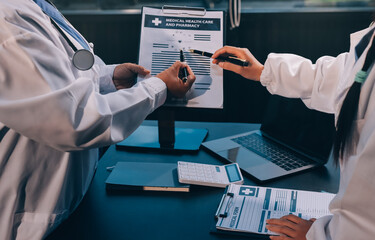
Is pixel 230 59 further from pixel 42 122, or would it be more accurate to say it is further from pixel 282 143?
pixel 42 122

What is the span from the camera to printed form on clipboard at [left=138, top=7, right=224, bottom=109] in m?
1.32

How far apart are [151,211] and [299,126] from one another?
0.63m

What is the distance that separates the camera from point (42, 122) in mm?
787

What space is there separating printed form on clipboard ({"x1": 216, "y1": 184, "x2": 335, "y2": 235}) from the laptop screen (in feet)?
0.74

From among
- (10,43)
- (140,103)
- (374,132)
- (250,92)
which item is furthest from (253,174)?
(250,92)

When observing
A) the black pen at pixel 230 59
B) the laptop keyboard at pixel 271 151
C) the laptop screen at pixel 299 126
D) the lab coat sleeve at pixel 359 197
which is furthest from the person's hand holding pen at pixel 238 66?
the lab coat sleeve at pixel 359 197

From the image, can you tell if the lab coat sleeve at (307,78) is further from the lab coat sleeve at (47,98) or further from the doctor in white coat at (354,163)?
the lab coat sleeve at (47,98)

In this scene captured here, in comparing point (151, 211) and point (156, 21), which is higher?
point (156, 21)

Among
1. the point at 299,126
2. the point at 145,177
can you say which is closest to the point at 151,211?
the point at 145,177

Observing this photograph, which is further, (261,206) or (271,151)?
(271,151)

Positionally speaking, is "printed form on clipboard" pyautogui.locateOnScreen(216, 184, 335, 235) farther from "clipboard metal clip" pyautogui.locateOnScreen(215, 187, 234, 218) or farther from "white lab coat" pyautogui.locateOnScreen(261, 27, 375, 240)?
"white lab coat" pyautogui.locateOnScreen(261, 27, 375, 240)

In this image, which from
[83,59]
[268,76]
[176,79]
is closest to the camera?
[83,59]

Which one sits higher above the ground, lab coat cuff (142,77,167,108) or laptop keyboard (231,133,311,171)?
lab coat cuff (142,77,167,108)

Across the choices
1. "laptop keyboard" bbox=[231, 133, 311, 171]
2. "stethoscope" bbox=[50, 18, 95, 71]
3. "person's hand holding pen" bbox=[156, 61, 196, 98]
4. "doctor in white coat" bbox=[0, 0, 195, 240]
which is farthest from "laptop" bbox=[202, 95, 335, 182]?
"stethoscope" bbox=[50, 18, 95, 71]
